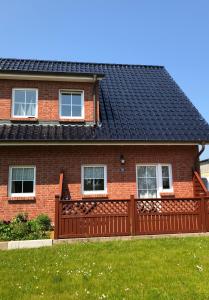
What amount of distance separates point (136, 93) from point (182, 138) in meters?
4.34

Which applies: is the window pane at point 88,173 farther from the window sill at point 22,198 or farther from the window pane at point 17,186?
the window pane at point 17,186

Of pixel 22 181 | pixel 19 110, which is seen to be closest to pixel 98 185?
pixel 22 181

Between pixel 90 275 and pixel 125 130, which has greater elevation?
pixel 125 130

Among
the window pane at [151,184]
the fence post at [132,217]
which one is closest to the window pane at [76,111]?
the window pane at [151,184]

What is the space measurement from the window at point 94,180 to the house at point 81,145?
0.13 feet

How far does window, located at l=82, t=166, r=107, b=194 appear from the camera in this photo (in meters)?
12.5

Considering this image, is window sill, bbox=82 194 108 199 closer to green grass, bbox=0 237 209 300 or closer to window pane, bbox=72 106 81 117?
green grass, bbox=0 237 209 300

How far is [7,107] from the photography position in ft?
42.1

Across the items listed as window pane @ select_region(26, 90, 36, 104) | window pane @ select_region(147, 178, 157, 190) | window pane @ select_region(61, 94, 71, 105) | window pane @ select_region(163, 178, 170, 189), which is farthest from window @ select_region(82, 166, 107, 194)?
window pane @ select_region(26, 90, 36, 104)

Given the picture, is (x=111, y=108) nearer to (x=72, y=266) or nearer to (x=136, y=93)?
(x=136, y=93)

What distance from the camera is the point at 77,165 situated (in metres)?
12.4

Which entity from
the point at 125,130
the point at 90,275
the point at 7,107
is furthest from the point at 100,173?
the point at 90,275

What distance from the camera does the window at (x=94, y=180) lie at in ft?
40.9

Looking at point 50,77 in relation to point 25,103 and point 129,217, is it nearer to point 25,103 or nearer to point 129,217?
point 25,103
